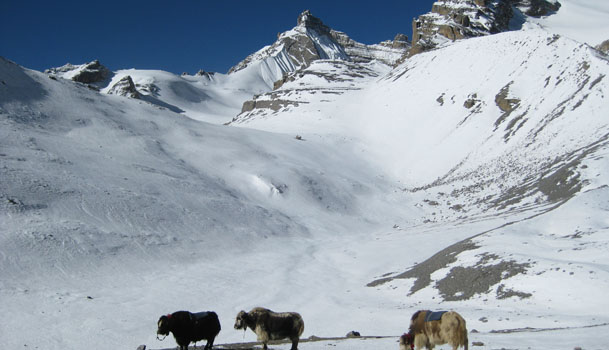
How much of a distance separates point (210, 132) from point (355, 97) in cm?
5339

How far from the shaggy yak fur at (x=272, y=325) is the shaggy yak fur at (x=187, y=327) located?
110cm

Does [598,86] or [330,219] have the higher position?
[598,86]

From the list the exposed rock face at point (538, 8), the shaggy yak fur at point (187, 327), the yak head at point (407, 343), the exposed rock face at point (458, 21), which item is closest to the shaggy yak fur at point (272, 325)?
the shaggy yak fur at point (187, 327)

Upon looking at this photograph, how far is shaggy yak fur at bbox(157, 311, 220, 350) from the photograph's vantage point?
434 inches

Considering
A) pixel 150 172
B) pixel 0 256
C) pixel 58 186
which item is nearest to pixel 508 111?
pixel 150 172

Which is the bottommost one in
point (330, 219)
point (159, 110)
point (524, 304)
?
point (524, 304)

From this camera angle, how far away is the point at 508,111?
64.9 metres

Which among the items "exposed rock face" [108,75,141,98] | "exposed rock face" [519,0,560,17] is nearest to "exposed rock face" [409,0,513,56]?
"exposed rock face" [519,0,560,17]

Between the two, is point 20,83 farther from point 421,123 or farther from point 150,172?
point 421,123

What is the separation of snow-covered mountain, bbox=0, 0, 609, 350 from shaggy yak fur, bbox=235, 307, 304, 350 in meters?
1.85

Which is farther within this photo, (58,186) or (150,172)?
(150,172)

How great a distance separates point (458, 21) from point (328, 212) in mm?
130646

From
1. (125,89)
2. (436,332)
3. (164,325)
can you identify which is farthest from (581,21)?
(164,325)

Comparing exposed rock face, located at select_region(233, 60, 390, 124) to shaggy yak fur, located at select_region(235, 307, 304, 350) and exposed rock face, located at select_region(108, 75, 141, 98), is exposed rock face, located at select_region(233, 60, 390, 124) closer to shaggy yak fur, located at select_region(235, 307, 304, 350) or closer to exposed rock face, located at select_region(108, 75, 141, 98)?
exposed rock face, located at select_region(108, 75, 141, 98)
